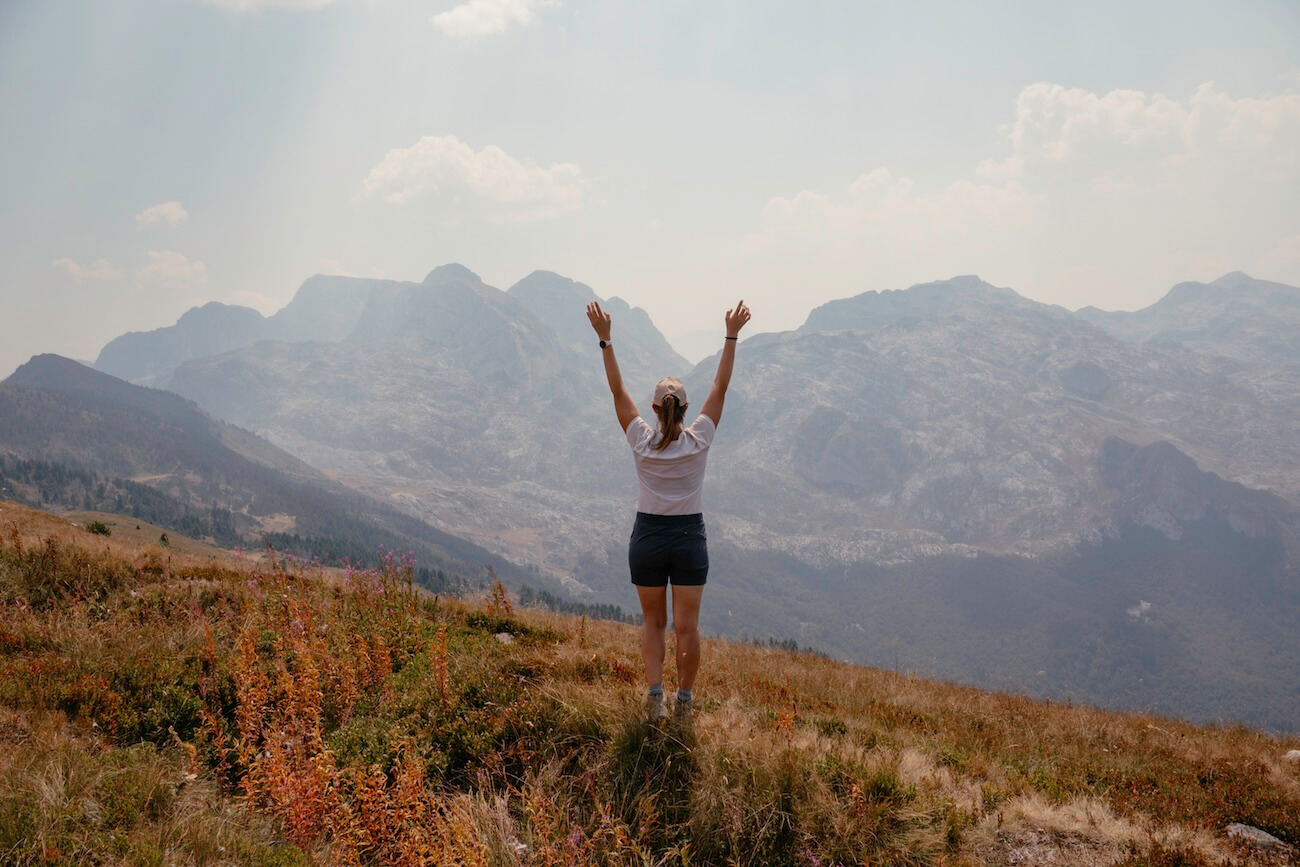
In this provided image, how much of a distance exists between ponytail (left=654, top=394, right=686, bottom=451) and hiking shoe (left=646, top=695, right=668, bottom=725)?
2.51m

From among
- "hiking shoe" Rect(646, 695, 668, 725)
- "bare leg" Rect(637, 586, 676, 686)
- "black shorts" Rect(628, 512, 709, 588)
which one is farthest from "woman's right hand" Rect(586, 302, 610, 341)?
"hiking shoe" Rect(646, 695, 668, 725)

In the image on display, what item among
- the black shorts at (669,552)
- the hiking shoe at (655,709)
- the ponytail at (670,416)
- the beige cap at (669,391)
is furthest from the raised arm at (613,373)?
the hiking shoe at (655,709)

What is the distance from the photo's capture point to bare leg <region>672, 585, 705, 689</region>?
6230 mm

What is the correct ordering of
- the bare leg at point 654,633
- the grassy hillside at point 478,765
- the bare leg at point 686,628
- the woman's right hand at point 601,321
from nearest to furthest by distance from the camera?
1. the grassy hillside at point 478,765
2. the bare leg at point 686,628
3. the bare leg at point 654,633
4. the woman's right hand at point 601,321

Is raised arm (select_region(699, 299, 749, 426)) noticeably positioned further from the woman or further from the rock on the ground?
the rock on the ground

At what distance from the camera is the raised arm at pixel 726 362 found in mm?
6625

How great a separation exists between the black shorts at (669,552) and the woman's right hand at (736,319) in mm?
1973

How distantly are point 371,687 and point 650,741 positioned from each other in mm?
3183

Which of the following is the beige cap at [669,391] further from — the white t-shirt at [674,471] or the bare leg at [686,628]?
the bare leg at [686,628]

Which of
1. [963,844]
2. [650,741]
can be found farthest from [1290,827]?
[650,741]

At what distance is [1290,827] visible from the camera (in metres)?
6.45

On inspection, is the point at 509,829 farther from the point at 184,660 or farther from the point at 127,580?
the point at 127,580

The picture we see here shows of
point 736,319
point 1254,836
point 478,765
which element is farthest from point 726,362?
point 1254,836

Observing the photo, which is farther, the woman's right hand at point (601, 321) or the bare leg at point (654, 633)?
the woman's right hand at point (601, 321)
